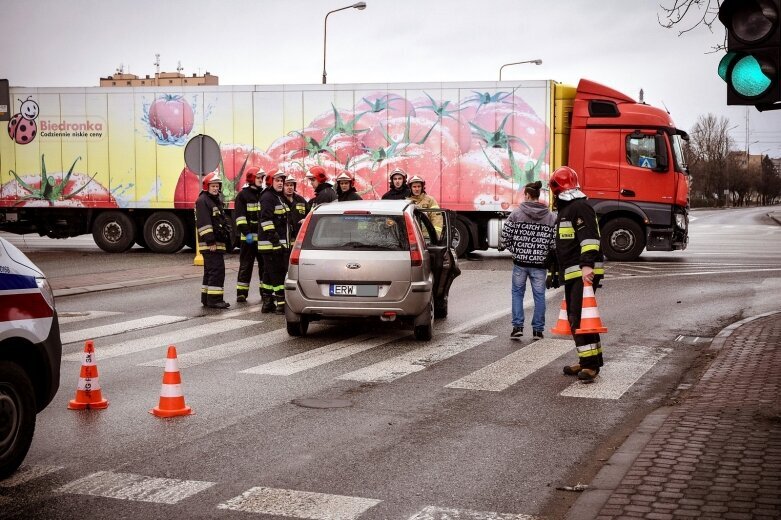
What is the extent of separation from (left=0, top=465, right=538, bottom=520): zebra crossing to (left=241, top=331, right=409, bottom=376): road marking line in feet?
11.9

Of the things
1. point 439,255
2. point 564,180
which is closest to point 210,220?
point 439,255

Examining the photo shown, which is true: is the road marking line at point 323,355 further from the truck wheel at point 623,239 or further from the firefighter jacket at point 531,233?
the truck wheel at point 623,239

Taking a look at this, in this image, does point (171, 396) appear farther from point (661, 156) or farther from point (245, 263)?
point (661, 156)

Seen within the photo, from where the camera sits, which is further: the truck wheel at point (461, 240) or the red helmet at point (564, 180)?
the truck wheel at point (461, 240)

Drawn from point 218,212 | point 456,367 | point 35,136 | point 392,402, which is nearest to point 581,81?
point 218,212

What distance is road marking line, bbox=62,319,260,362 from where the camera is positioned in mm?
10788

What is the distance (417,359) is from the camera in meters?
10.6

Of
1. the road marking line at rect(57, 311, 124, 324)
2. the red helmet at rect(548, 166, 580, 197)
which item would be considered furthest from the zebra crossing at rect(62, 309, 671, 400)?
the red helmet at rect(548, 166, 580, 197)

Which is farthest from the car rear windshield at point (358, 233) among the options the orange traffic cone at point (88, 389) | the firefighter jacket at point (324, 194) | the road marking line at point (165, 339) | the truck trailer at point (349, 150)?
the truck trailer at point (349, 150)

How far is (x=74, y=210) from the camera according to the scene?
26.4m

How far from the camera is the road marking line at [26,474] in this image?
597cm

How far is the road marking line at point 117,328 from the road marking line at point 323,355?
9.02 ft

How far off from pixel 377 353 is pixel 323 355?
1.91 feet

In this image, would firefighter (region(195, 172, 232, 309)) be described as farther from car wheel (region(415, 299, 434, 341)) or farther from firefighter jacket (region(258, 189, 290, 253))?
car wheel (region(415, 299, 434, 341))
